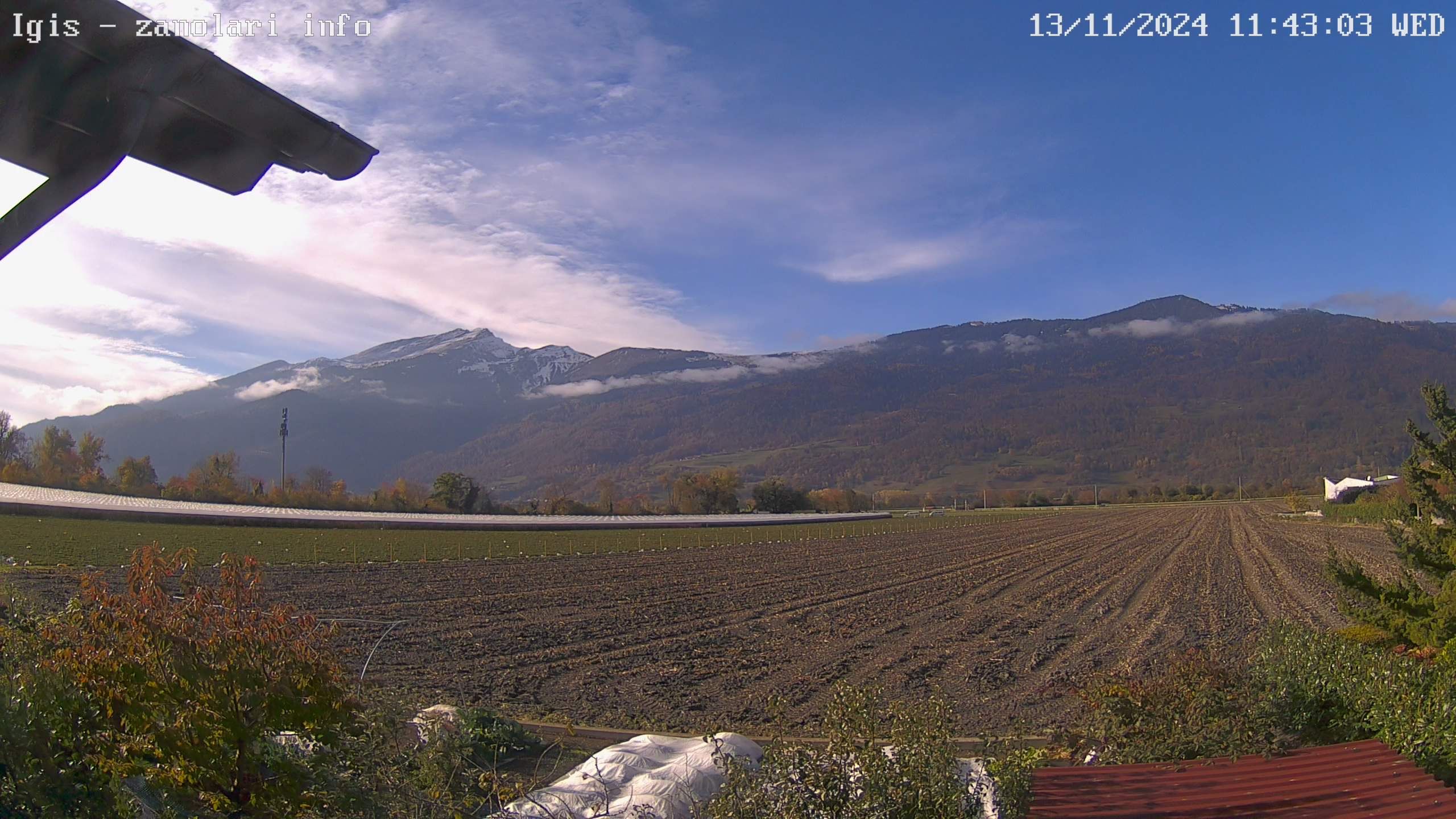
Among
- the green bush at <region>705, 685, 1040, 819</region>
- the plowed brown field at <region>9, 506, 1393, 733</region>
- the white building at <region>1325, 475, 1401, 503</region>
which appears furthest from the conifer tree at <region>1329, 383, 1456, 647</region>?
the white building at <region>1325, 475, 1401, 503</region>

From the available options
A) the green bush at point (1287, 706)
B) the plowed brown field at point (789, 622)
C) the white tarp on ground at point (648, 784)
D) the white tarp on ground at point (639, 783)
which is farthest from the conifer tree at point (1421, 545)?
the white tarp on ground at point (639, 783)

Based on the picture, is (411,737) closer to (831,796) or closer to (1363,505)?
(831,796)

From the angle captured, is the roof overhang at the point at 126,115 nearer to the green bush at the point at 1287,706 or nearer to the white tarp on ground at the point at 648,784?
the white tarp on ground at the point at 648,784

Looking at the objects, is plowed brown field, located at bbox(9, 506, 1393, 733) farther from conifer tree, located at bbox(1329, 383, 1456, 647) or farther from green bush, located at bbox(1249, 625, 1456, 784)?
green bush, located at bbox(1249, 625, 1456, 784)

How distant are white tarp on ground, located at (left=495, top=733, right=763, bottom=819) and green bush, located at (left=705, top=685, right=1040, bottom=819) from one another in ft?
2.16

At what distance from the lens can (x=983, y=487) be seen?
18275 centimetres

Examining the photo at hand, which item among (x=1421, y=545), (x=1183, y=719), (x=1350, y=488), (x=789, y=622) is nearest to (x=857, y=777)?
(x=1183, y=719)

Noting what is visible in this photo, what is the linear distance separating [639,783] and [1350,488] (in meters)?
103

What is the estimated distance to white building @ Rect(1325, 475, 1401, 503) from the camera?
82.7m

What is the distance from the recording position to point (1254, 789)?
16.0 feet

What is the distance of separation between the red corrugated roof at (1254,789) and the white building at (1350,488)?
91591mm

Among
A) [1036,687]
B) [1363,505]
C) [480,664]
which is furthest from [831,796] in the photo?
[1363,505]

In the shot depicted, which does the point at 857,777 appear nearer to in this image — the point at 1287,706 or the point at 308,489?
the point at 1287,706

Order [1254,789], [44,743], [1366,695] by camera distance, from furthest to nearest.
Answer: [1366,695]
[1254,789]
[44,743]
